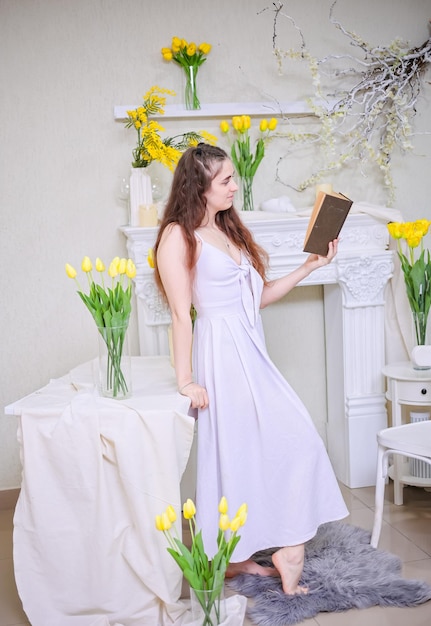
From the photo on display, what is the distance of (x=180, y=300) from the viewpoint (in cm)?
277

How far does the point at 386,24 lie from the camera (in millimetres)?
4105

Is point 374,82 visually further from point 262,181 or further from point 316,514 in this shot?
point 316,514

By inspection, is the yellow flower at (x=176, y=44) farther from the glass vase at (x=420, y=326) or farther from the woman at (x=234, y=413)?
the glass vase at (x=420, y=326)

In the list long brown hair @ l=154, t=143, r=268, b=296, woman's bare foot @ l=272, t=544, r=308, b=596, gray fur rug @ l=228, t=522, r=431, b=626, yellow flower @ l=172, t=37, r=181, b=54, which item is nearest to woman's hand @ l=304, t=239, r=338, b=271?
long brown hair @ l=154, t=143, r=268, b=296

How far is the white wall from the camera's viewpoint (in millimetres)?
3789

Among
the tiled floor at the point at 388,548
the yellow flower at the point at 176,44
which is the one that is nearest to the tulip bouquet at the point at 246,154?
the yellow flower at the point at 176,44

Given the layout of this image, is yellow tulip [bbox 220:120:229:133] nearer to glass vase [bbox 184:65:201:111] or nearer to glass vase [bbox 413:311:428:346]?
glass vase [bbox 184:65:201:111]

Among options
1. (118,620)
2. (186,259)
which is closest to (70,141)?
(186,259)

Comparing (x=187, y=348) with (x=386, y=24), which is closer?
(x=187, y=348)

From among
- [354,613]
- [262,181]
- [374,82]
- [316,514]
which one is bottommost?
[354,613]

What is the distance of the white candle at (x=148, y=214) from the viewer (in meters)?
3.66

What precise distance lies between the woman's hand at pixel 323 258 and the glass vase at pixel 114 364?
74 cm

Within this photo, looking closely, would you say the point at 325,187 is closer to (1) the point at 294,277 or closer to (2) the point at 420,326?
(2) the point at 420,326

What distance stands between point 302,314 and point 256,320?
1.26 meters
